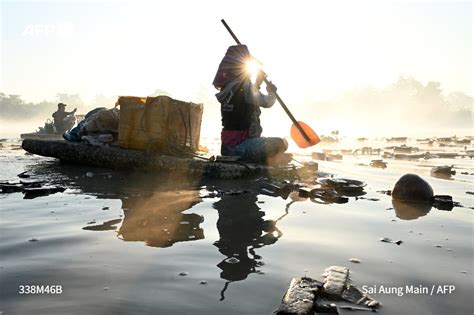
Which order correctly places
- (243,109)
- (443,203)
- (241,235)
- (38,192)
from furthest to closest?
(243,109)
(38,192)
(443,203)
(241,235)

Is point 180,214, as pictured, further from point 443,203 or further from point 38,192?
point 443,203

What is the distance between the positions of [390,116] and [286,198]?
67433mm

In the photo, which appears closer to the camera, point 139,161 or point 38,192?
point 38,192

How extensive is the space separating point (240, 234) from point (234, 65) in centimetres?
446

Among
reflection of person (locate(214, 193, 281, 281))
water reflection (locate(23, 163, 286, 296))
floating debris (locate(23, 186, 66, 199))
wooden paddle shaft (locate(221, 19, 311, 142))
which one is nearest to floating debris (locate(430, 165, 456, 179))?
wooden paddle shaft (locate(221, 19, 311, 142))

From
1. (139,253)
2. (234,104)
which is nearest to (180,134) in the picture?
(234,104)

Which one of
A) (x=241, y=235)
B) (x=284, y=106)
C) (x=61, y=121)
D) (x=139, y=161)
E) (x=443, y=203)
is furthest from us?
(x=61, y=121)

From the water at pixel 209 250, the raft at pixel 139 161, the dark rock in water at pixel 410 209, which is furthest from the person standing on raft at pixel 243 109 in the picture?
the dark rock in water at pixel 410 209

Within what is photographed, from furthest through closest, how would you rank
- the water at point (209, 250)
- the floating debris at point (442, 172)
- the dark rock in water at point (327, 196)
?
the floating debris at point (442, 172) < the dark rock in water at point (327, 196) < the water at point (209, 250)

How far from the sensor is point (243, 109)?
7094 millimetres

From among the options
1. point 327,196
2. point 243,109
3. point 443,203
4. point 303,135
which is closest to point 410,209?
point 443,203

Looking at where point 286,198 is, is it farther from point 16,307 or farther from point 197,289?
point 16,307

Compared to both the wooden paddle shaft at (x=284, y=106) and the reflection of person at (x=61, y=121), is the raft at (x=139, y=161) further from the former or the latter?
the reflection of person at (x=61, y=121)

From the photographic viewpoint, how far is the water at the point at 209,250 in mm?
2053
